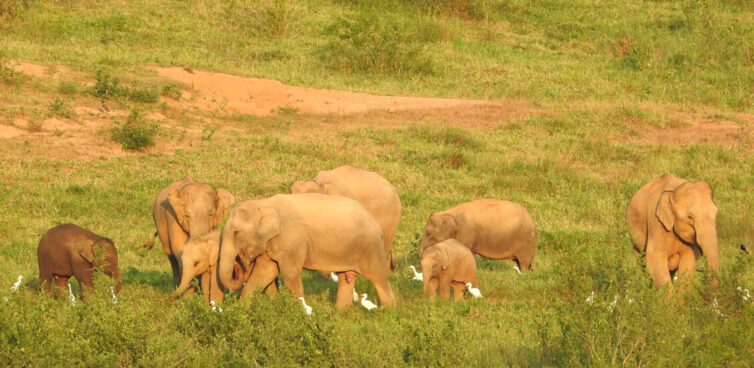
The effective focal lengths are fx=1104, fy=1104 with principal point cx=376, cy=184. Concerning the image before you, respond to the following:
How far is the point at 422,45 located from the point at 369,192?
1612cm

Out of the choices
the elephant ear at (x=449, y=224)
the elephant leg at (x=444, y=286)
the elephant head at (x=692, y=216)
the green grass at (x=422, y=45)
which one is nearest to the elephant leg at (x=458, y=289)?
the elephant leg at (x=444, y=286)

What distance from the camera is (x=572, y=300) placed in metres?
9.11

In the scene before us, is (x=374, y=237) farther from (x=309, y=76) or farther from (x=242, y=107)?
(x=309, y=76)

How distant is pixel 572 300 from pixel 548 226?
27.8ft

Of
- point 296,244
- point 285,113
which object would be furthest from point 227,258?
point 285,113

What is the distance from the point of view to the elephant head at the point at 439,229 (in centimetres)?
1434

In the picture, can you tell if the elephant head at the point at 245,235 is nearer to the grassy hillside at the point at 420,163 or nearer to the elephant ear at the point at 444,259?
the grassy hillside at the point at 420,163

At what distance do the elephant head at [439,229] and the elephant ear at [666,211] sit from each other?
3509mm

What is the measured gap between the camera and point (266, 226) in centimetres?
1063

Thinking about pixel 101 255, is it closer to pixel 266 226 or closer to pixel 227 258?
pixel 227 258

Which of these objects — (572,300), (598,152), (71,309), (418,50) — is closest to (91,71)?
(418,50)

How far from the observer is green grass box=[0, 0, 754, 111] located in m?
27.4

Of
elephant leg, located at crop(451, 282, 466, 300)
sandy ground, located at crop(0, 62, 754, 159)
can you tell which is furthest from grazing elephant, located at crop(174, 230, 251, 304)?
sandy ground, located at crop(0, 62, 754, 159)

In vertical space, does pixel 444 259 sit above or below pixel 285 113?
above
